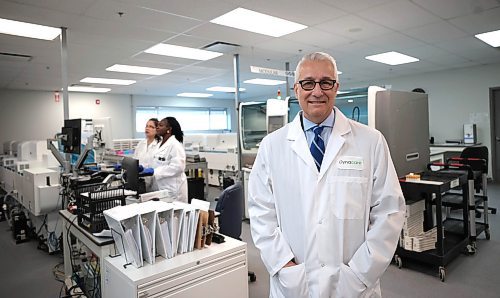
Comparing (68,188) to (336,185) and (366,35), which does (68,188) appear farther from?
(366,35)

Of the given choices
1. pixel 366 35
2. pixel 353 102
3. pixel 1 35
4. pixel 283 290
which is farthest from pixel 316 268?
pixel 1 35

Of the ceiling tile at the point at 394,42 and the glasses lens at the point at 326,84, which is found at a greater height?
the ceiling tile at the point at 394,42

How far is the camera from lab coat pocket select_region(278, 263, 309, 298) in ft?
3.84

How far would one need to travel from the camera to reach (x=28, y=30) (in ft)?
12.3

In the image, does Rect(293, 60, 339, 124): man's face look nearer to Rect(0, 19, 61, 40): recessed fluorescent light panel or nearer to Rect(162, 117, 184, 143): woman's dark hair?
Rect(162, 117, 184, 143): woman's dark hair

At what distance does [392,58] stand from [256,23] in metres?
3.31

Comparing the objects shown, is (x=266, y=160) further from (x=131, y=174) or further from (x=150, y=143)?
(x=150, y=143)

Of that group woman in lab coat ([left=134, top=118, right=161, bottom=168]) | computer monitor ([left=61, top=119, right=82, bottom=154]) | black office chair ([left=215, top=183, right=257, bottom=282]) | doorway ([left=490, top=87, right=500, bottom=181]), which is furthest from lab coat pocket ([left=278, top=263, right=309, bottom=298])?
doorway ([left=490, top=87, right=500, bottom=181])

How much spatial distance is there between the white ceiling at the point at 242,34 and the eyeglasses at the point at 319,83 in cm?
220

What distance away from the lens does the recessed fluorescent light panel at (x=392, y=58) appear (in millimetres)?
5583

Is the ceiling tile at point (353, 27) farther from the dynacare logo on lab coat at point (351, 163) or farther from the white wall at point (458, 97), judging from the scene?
the white wall at point (458, 97)

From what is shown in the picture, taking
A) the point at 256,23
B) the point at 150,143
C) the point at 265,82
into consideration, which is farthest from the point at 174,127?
the point at 265,82

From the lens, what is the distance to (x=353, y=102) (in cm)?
377

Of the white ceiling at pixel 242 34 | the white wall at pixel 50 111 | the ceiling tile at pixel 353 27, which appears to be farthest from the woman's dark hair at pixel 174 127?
the white wall at pixel 50 111
